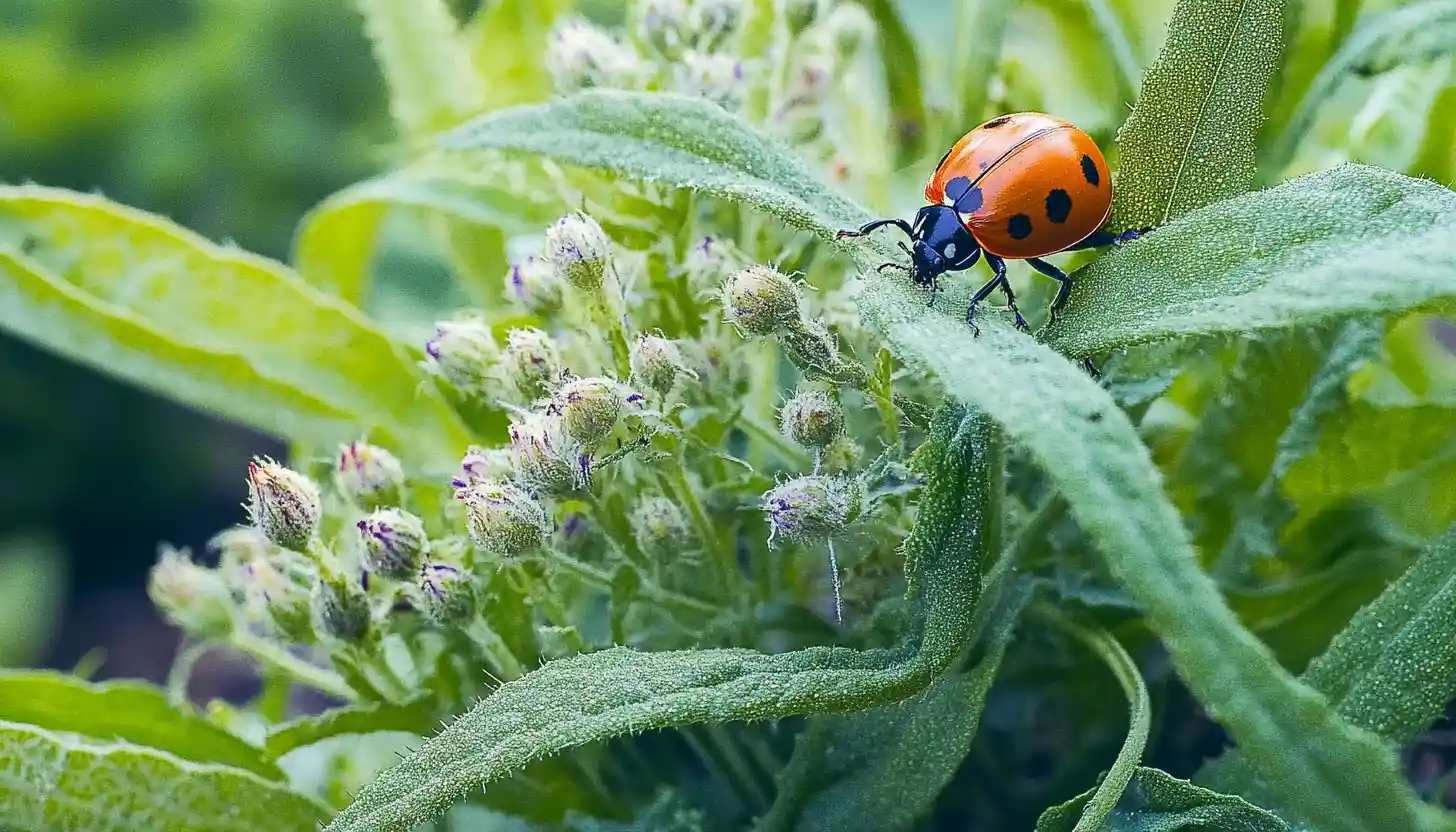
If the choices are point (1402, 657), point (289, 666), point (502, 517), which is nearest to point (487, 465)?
point (502, 517)

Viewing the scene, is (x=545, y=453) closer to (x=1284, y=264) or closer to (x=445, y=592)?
(x=445, y=592)

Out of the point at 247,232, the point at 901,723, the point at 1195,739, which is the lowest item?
the point at 247,232

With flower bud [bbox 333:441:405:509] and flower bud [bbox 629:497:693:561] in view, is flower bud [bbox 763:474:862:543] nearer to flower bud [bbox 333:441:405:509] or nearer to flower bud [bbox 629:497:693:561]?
flower bud [bbox 629:497:693:561]

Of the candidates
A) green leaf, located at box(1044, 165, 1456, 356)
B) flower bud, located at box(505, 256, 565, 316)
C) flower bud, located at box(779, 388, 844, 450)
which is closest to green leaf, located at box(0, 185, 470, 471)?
flower bud, located at box(505, 256, 565, 316)

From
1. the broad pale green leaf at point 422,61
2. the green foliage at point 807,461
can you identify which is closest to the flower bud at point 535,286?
the green foliage at point 807,461

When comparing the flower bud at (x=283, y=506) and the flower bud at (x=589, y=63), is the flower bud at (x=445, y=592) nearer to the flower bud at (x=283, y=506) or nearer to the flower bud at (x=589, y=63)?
the flower bud at (x=283, y=506)

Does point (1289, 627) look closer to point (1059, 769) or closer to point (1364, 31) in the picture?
point (1059, 769)

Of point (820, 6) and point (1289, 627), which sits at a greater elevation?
point (820, 6)

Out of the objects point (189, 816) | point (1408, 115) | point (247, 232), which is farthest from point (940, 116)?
point (247, 232)
